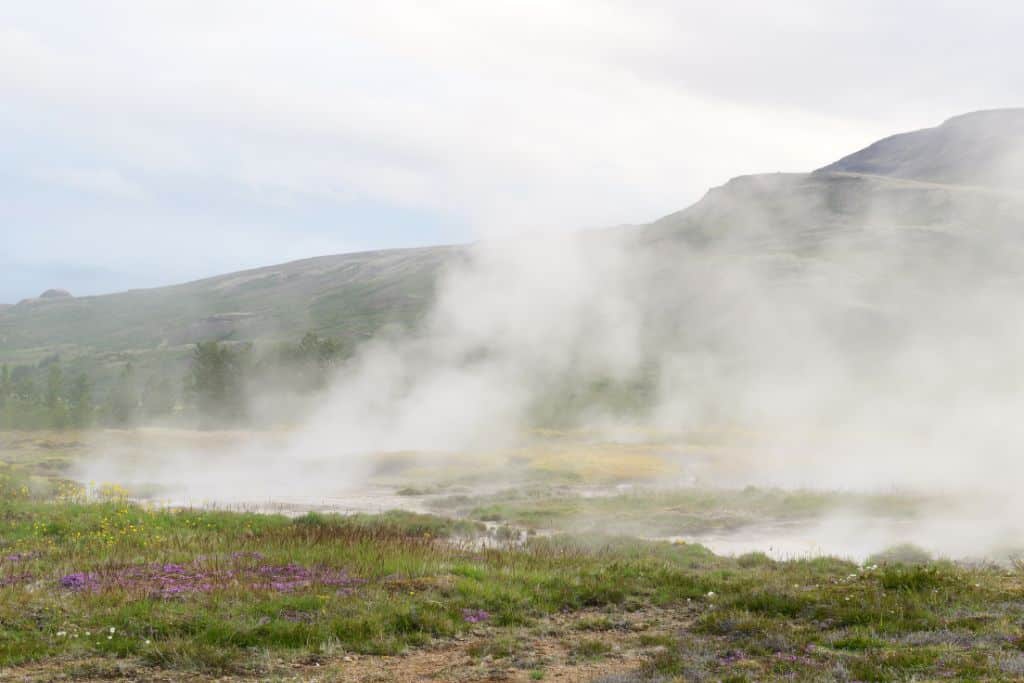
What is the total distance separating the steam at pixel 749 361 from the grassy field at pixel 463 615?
14464mm

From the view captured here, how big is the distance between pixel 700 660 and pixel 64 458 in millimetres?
60349

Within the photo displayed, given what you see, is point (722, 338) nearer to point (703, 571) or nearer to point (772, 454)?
point (772, 454)

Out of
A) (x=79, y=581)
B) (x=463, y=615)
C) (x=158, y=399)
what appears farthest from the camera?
(x=158, y=399)

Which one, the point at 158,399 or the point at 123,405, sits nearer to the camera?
the point at 123,405

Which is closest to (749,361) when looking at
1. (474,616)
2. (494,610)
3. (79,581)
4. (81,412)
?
(81,412)

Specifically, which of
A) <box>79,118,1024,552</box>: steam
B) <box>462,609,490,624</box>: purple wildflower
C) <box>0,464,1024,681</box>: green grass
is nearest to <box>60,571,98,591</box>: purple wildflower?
<box>0,464,1024,681</box>: green grass

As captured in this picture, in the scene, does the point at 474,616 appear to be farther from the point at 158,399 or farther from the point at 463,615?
the point at 158,399

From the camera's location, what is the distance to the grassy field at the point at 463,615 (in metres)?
11.3

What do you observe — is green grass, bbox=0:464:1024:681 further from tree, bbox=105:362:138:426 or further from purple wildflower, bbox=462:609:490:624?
tree, bbox=105:362:138:426

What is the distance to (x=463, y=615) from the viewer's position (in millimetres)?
14219

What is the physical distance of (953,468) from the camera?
49.8 meters

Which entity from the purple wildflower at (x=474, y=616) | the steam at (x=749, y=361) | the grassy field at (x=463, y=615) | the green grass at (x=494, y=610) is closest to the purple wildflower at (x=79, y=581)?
the grassy field at (x=463, y=615)

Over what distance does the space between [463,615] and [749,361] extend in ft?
354

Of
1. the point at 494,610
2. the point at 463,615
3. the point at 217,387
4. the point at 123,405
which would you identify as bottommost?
the point at 494,610
